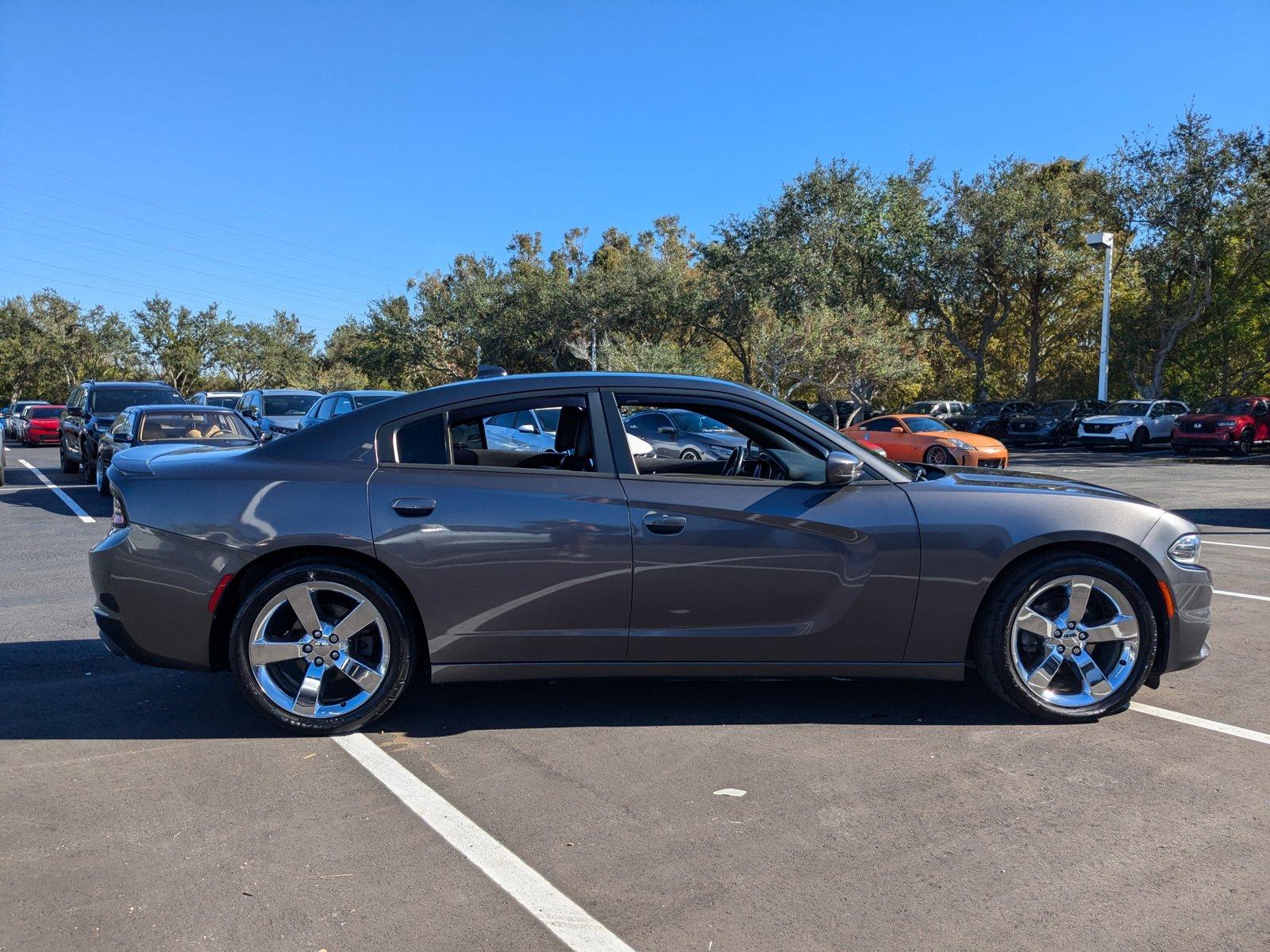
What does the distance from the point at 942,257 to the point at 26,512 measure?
106ft

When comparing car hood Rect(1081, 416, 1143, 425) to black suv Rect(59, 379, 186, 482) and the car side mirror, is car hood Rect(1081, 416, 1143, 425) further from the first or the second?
the car side mirror

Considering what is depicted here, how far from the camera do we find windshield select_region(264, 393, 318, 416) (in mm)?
19781

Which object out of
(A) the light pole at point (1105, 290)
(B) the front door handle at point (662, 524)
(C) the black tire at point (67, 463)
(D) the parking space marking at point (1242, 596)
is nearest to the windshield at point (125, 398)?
(C) the black tire at point (67, 463)

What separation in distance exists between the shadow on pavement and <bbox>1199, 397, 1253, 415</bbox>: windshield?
27.4 metres

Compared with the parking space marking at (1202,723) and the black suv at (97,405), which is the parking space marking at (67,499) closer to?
the black suv at (97,405)

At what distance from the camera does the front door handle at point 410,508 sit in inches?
168

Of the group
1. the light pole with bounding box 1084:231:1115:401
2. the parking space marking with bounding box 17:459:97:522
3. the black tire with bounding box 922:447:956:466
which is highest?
the light pole with bounding box 1084:231:1115:401

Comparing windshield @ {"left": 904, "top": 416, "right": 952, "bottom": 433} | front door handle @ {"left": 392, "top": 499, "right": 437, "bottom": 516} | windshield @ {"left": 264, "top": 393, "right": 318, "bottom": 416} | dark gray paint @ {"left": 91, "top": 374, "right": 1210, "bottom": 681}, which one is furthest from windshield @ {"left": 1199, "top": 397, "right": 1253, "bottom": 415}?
front door handle @ {"left": 392, "top": 499, "right": 437, "bottom": 516}

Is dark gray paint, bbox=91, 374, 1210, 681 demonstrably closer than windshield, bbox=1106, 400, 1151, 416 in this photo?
Yes

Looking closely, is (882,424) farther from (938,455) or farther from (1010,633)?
(1010,633)

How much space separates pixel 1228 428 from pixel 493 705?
2758cm

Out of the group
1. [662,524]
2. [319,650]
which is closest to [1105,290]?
[662,524]

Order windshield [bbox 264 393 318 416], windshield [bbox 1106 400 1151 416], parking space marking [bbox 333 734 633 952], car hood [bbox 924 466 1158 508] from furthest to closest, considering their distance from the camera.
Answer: windshield [bbox 1106 400 1151 416]
windshield [bbox 264 393 318 416]
car hood [bbox 924 466 1158 508]
parking space marking [bbox 333 734 633 952]

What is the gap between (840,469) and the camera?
4312mm
